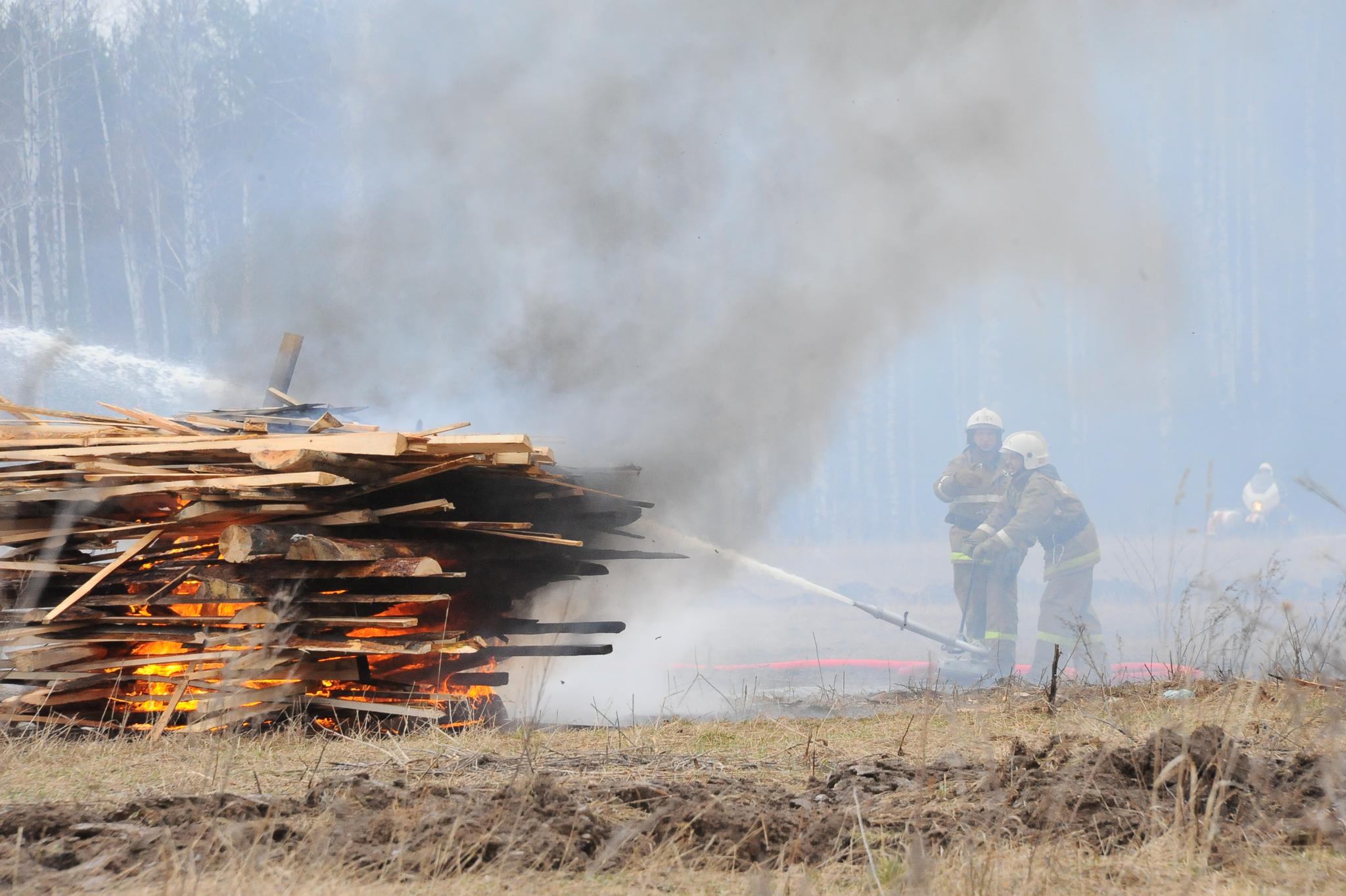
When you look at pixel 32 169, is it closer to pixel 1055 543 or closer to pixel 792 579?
pixel 792 579

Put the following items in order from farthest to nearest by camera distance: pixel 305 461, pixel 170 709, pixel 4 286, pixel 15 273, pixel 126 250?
pixel 126 250 < pixel 15 273 < pixel 4 286 < pixel 170 709 < pixel 305 461

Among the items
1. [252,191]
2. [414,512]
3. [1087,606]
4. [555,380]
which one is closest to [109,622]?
[414,512]

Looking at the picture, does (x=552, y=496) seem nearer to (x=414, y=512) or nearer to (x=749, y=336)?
(x=414, y=512)

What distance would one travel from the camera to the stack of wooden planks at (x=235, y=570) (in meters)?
5.43

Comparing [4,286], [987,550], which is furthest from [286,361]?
[4,286]

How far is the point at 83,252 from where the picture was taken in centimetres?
2469

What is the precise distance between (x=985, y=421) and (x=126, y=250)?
75.3 feet

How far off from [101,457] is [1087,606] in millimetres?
11377

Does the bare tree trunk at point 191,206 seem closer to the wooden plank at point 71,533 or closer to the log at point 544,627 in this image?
the wooden plank at point 71,533

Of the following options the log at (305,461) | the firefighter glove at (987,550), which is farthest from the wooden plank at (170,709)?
the firefighter glove at (987,550)

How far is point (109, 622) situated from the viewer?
5883mm

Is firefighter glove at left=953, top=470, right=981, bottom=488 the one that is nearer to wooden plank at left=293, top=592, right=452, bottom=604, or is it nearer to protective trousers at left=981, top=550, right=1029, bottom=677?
protective trousers at left=981, top=550, right=1029, bottom=677

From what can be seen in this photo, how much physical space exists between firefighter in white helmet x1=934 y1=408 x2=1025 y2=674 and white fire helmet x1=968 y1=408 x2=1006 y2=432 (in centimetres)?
1

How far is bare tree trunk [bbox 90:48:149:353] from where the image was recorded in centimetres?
2467
